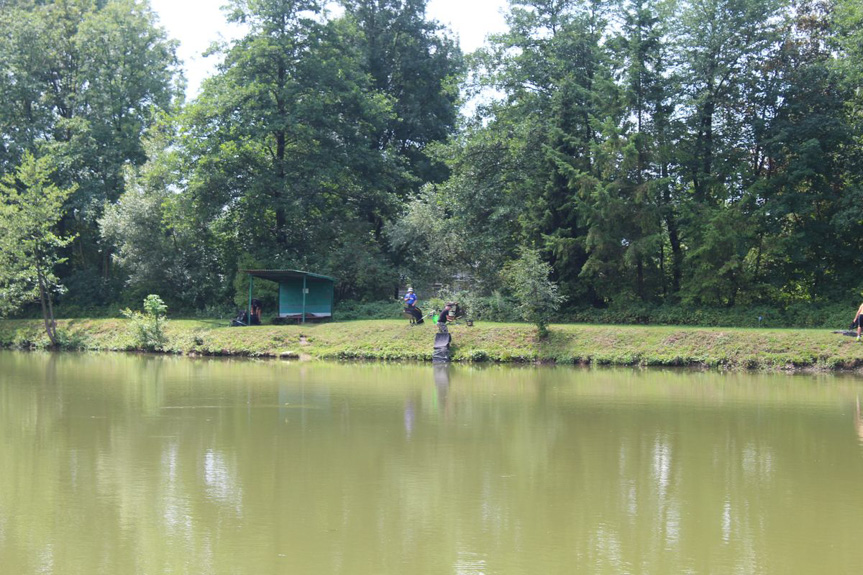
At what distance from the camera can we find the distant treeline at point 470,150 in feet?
98.0

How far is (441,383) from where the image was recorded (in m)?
20.1

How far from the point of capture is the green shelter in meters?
32.1

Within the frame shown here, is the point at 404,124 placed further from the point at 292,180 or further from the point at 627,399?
the point at 627,399

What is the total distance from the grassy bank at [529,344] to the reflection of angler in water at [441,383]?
191cm

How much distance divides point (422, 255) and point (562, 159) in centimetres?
911

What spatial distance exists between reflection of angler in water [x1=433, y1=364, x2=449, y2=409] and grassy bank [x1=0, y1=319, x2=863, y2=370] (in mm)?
1908

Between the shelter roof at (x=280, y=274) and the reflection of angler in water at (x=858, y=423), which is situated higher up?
the shelter roof at (x=280, y=274)

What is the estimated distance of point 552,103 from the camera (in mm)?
32375

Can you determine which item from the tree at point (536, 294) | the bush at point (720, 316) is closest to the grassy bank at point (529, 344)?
the tree at point (536, 294)

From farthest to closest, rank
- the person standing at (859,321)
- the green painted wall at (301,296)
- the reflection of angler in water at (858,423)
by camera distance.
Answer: the green painted wall at (301,296) → the person standing at (859,321) → the reflection of angler in water at (858,423)

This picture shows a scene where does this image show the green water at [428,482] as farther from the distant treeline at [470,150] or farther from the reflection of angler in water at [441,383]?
the distant treeline at [470,150]

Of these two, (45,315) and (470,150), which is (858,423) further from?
(45,315)

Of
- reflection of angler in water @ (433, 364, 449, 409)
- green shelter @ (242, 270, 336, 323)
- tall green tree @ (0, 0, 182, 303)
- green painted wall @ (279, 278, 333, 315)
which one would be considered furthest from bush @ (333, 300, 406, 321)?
tall green tree @ (0, 0, 182, 303)

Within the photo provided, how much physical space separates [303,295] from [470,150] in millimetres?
9405
